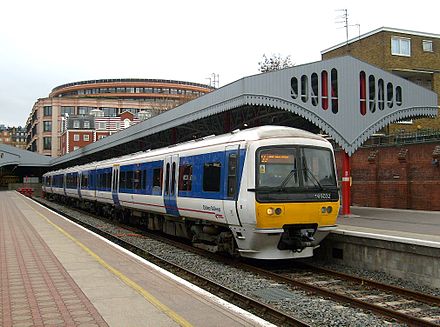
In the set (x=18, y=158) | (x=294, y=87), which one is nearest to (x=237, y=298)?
(x=294, y=87)

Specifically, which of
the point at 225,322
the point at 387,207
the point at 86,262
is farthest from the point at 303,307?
the point at 387,207

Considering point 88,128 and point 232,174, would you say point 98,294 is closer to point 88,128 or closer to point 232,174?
point 232,174

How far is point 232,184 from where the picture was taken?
10.5 metres

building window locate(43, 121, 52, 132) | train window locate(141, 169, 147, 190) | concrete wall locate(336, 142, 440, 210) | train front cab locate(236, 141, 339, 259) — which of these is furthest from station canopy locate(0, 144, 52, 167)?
train front cab locate(236, 141, 339, 259)

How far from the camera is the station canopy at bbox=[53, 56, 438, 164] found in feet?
56.8

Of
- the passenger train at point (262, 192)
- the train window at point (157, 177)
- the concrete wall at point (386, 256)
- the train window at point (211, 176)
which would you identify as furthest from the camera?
the train window at point (157, 177)

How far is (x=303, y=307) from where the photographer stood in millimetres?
7527

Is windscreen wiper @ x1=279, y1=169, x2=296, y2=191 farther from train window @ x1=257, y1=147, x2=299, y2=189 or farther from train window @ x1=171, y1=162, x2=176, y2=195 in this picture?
train window @ x1=171, y1=162, x2=176, y2=195

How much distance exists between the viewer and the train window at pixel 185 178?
12.8 m

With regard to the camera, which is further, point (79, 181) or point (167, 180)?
point (79, 181)

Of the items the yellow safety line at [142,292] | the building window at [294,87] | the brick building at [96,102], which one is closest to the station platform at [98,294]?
the yellow safety line at [142,292]

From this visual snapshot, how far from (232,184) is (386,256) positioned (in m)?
3.61

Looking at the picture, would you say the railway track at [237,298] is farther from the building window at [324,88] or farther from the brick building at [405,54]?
the brick building at [405,54]

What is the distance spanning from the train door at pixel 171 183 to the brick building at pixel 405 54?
20.6 m
